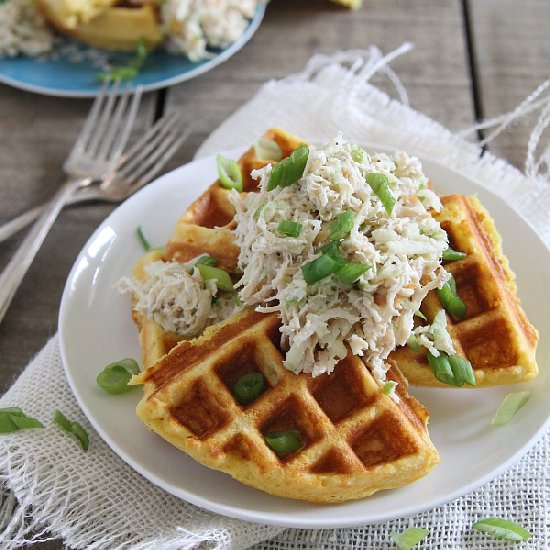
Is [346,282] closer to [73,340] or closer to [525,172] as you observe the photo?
[73,340]

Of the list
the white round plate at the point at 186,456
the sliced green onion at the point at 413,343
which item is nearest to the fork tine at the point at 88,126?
the white round plate at the point at 186,456

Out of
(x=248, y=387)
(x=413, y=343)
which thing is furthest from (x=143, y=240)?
(x=413, y=343)

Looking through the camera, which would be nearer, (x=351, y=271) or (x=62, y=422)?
(x=351, y=271)

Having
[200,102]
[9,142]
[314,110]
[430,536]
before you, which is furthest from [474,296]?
[9,142]

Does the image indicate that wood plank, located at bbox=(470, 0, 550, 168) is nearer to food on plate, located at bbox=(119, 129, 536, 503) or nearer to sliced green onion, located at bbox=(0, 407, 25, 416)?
food on plate, located at bbox=(119, 129, 536, 503)

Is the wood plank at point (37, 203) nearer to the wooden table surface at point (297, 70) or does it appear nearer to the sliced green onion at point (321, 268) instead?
the wooden table surface at point (297, 70)

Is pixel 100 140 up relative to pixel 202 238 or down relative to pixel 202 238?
down

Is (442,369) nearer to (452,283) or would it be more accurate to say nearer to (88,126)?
(452,283)
